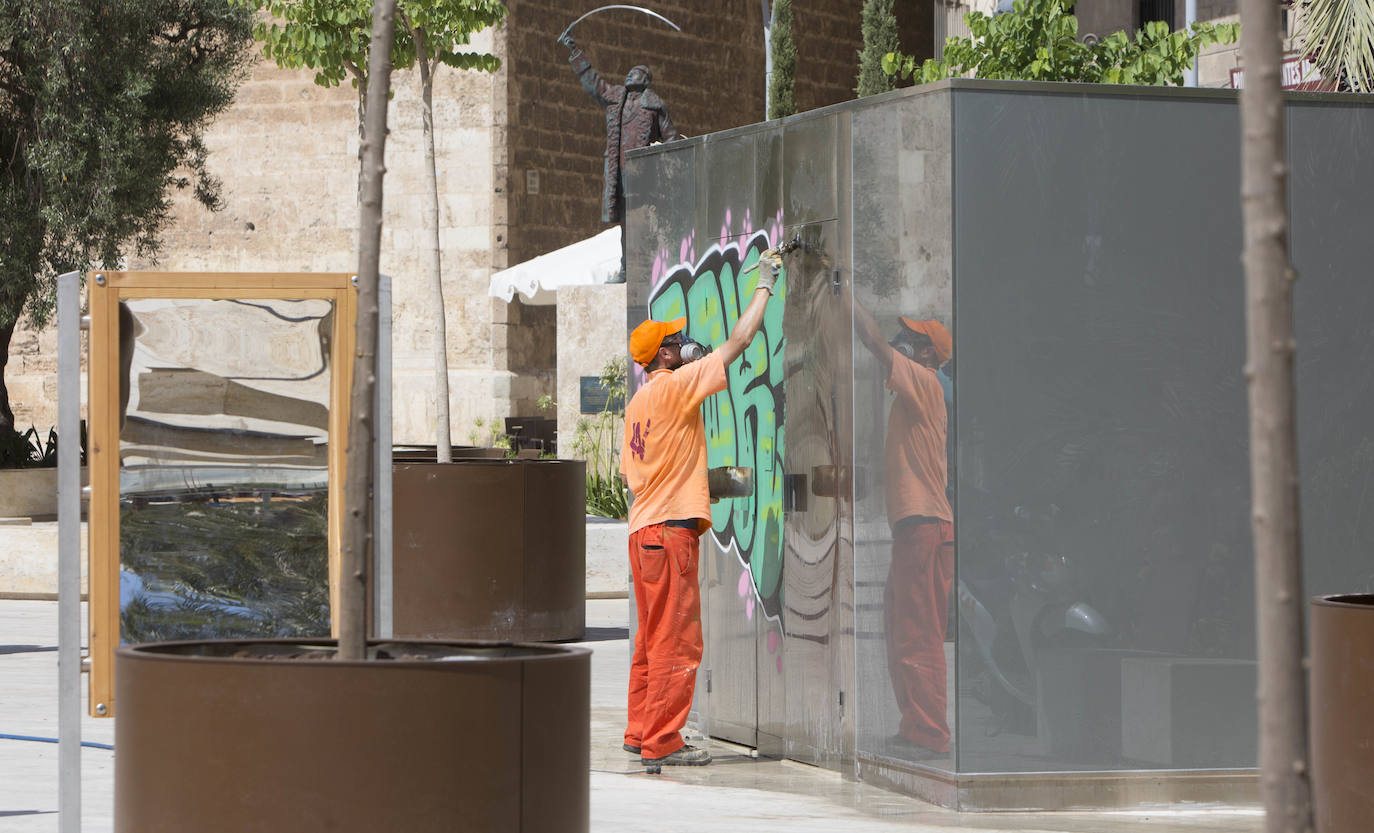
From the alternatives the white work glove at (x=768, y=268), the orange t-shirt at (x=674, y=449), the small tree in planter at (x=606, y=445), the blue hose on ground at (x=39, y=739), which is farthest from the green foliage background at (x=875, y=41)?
the blue hose on ground at (x=39, y=739)

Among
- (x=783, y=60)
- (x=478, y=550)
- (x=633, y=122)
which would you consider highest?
(x=783, y=60)

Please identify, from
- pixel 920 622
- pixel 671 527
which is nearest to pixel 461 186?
pixel 671 527

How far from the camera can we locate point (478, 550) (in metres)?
11.4

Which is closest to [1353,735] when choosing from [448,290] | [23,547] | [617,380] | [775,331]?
[775,331]

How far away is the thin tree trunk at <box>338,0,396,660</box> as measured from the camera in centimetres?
411

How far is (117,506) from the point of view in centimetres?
535

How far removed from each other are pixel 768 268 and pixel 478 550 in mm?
4326

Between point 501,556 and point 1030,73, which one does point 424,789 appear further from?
point 1030,73

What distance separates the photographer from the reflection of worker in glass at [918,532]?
22.0ft

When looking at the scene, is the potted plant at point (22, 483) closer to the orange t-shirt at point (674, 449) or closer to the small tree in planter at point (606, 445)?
the small tree in planter at point (606, 445)

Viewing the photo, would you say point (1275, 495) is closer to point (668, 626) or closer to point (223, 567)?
point (223, 567)

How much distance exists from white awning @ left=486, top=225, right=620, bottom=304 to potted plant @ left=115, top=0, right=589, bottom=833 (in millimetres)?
14903

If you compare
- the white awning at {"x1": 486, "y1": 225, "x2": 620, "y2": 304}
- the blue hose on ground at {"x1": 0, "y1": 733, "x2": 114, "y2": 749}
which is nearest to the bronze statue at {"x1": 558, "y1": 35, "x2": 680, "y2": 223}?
the white awning at {"x1": 486, "y1": 225, "x2": 620, "y2": 304}

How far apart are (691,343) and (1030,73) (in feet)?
30.0
